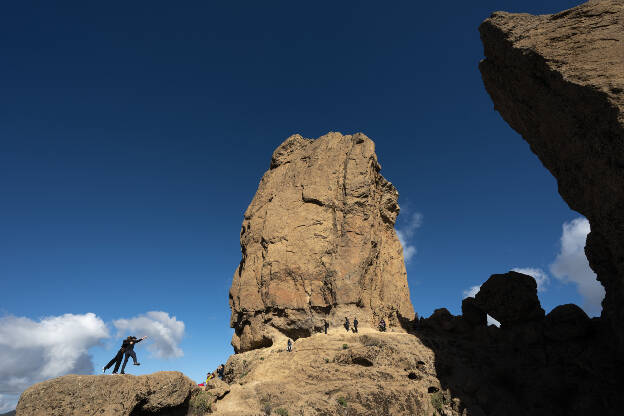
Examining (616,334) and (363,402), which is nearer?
(363,402)

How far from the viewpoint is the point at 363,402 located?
52.6 feet

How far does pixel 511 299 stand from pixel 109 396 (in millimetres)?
23480

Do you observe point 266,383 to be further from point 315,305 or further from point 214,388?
point 315,305

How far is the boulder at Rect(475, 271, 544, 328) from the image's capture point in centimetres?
2355

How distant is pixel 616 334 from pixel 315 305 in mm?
16437

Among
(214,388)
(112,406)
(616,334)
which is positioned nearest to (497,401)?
(616,334)

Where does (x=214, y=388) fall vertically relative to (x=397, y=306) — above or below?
below

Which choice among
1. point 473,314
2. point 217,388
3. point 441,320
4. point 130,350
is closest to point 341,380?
point 217,388

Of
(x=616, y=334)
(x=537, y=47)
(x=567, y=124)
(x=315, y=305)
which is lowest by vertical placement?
(x=616, y=334)

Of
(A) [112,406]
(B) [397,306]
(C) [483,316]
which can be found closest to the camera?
(A) [112,406]

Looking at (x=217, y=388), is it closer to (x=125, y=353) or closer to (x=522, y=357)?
(x=125, y=353)

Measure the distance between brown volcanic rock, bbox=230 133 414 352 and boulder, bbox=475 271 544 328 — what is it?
6586mm

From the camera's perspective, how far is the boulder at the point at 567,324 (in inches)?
825

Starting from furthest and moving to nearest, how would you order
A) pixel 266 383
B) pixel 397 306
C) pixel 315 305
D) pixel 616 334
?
1. pixel 397 306
2. pixel 315 305
3. pixel 616 334
4. pixel 266 383
